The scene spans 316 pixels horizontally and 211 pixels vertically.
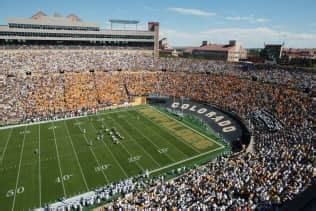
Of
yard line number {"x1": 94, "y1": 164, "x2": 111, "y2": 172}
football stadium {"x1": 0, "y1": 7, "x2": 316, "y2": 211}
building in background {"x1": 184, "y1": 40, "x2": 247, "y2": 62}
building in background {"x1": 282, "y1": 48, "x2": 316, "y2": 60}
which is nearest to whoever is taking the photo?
football stadium {"x1": 0, "y1": 7, "x2": 316, "y2": 211}

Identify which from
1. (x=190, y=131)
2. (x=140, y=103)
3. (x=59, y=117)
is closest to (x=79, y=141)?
(x=59, y=117)

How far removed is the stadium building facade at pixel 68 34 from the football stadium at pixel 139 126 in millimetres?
218

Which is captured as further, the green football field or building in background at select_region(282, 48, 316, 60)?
building in background at select_region(282, 48, 316, 60)

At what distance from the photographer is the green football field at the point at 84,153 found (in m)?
18.3

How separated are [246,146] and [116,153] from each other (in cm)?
1399

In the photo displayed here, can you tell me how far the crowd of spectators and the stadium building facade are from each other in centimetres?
318

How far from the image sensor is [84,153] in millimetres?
23766

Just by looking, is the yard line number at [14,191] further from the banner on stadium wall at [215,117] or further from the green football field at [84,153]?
the banner on stadium wall at [215,117]

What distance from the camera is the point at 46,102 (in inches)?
1438

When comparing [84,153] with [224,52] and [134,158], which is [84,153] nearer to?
[134,158]

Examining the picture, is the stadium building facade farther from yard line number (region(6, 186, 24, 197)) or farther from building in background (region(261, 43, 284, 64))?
building in background (region(261, 43, 284, 64))

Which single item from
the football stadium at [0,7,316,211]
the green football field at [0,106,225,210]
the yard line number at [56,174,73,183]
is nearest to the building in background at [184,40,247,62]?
the football stadium at [0,7,316,211]

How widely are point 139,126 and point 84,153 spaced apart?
9.24 meters

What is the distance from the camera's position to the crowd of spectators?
14.8m
